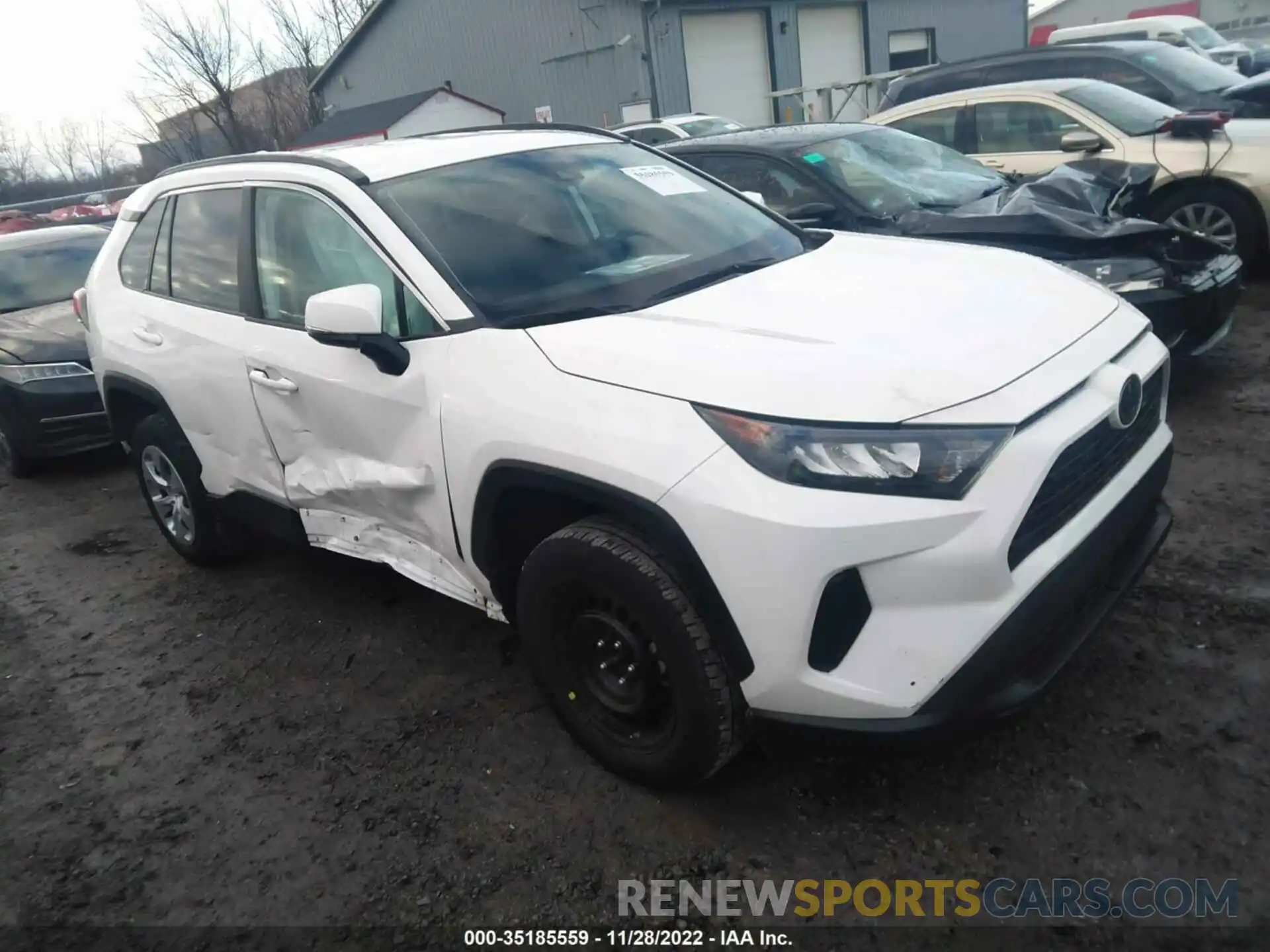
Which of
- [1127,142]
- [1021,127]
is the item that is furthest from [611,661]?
[1021,127]

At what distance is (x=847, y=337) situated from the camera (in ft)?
8.05

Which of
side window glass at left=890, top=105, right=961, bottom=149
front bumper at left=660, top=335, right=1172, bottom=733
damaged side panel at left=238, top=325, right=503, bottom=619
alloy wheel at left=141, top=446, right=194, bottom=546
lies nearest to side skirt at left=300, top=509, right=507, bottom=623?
damaged side panel at left=238, top=325, right=503, bottom=619

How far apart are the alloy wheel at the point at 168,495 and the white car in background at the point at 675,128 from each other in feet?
36.8

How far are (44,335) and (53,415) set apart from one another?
0.74 meters

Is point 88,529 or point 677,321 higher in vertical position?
point 677,321

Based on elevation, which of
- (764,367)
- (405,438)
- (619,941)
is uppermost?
(764,367)

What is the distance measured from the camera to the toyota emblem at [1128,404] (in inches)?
97.0

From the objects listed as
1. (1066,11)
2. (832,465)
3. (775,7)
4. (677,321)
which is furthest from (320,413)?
(1066,11)

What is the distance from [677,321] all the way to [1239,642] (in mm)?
2020

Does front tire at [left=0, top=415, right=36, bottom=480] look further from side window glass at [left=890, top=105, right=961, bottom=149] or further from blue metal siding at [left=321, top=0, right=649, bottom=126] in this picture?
blue metal siding at [left=321, top=0, right=649, bottom=126]

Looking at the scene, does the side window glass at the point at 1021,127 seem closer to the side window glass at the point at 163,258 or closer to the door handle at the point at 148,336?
the side window glass at the point at 163,258

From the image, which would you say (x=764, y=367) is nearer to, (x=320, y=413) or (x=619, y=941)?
(x=619, y=941)

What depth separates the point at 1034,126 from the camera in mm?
7090

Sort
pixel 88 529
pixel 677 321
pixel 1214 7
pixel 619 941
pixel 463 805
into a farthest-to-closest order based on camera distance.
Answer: pixel 1214 7 → pixel 88 529 → pixel 463 805 → pixel 677 321 → pixel 619 941
